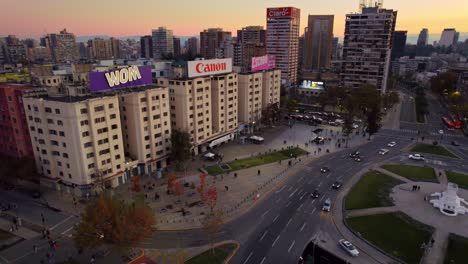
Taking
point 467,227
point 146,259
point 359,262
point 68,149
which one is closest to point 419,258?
point 359,262

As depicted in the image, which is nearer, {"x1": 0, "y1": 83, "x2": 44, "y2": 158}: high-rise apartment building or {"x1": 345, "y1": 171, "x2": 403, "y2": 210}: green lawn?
{"x1": 345, "y1": 171, "x2": 403, "y2": 210}: green lawn

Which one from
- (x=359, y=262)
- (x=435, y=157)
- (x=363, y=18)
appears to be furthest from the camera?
(x=363, y=18)

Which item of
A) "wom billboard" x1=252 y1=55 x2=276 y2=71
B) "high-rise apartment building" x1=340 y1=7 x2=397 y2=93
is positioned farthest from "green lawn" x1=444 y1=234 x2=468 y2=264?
"high-rise apartment building" x1=340 y1=7 x2=397 y2=93

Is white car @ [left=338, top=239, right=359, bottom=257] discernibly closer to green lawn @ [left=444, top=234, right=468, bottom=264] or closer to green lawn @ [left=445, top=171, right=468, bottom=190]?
green lawn @ [left=444, top=234, right=468, bottom=264]

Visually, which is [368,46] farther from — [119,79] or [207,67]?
[119,79]

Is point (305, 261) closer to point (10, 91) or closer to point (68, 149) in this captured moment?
point (68, 149)

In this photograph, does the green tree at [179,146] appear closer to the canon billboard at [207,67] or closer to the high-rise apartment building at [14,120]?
the canon billboard at [207,67]
